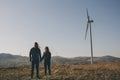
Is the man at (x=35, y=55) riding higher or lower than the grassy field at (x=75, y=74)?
higher

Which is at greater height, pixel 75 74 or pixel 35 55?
pixel 35 55

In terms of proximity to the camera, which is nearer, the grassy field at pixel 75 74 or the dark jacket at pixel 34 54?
the grassy field at pixel 75 74

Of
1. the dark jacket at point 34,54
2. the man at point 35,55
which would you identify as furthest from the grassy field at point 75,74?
the dark jacket at point 34,54

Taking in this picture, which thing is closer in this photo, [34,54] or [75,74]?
[34,54]

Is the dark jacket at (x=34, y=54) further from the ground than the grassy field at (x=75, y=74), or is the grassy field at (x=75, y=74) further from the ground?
the dark jacket at (x=34, y=54)

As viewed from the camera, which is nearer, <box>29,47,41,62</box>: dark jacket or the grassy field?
the grassy field

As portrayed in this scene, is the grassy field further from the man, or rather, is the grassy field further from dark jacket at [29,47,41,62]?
dark jacket at [29,47,41,62]

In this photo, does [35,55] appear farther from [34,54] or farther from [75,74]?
[75,74]

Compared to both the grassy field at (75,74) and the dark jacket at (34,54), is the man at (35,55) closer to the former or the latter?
the dark jacket at (34,54)

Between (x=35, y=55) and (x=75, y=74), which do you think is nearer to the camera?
(x=35, y=55)

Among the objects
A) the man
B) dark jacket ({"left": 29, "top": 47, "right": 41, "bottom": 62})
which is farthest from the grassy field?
dark jacket ({"left": 29, "top": 47, "right": 41, "bottom": 62})

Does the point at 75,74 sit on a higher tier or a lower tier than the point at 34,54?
lower

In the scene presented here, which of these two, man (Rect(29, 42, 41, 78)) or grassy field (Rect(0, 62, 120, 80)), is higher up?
man (Rect(29, 42, 41, 78))

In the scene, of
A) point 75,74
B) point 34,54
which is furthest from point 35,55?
point 75,74
